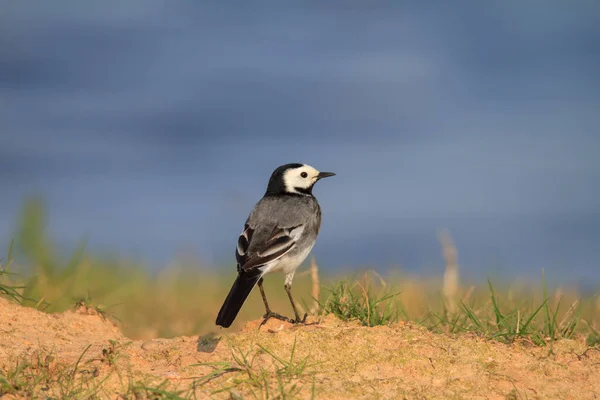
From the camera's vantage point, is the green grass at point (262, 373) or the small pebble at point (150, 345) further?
the small pebble at point (150, 345)

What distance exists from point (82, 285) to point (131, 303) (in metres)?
1.79

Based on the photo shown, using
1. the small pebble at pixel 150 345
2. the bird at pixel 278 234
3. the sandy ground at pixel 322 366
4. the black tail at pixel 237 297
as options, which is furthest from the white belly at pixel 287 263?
the small pebble at pixel 150 345

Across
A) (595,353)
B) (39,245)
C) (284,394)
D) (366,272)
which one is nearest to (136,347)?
(284,394)

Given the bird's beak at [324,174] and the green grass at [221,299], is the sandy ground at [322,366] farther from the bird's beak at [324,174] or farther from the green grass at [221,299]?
the bird's beak at [324,174]

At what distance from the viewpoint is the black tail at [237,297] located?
21.4 ft

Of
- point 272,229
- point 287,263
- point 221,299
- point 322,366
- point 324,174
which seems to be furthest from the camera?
point 221,299

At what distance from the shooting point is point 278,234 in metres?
7.72

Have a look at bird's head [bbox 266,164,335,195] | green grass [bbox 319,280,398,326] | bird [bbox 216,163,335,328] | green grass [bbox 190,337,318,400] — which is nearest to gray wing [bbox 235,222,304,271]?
bird [bbox 216,163,335,328]

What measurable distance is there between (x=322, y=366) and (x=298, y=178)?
343 centimetres

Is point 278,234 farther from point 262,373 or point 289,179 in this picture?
point 262,373

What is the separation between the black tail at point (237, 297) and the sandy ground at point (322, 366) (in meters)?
0.18

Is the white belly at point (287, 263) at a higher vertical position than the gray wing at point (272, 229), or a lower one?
lower

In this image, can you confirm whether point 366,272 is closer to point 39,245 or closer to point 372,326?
point 372,326

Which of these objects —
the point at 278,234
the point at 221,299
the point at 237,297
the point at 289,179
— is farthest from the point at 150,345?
the point at 221,299
